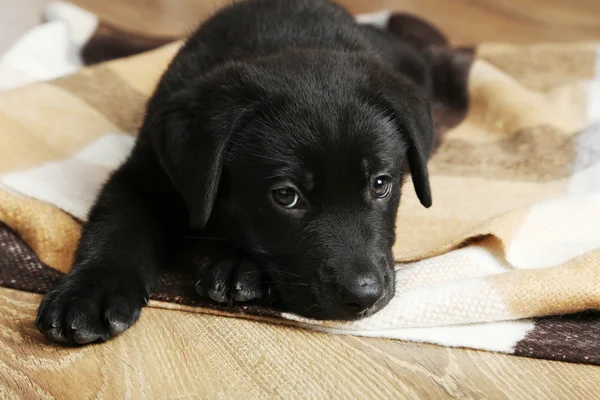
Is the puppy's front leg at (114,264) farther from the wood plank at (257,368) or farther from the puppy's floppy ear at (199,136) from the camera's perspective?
the puppy's floppy ear at (199,136)

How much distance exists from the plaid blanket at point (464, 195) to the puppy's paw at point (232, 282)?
44mm

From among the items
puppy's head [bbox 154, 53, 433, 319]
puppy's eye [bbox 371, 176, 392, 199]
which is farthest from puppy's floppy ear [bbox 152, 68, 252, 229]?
puppy's eye [bbox 371, 176, 392, 199]

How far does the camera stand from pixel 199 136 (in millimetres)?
1847

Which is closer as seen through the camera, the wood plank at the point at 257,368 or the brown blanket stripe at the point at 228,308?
the wood plank at the point at 257,368

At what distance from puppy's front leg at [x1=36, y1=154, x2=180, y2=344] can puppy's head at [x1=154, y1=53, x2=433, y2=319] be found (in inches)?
9.4

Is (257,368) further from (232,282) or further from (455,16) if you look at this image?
(455,16)

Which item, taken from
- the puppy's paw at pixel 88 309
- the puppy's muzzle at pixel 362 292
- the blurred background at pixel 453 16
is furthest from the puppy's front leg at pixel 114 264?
the blurred background at pixel 453 16

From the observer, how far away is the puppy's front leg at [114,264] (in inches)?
68.3

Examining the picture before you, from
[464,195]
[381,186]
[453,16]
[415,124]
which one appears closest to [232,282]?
[381,186]

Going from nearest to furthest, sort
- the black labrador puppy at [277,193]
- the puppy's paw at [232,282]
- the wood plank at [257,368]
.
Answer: the wood plank at [257,368] → the black labrador puppy at [277,193] → the puppy's paw at [232,282]

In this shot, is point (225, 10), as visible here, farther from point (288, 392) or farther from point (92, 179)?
point (288, 392)

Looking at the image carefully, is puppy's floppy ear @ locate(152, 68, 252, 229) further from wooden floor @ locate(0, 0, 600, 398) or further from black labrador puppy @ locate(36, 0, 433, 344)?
wooden floor @ locate(0, 0, 600, 398)

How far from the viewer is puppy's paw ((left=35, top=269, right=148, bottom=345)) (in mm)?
1724

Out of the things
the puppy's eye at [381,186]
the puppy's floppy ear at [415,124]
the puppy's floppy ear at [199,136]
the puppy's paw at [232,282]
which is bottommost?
the puppy's paw at [232,282]
